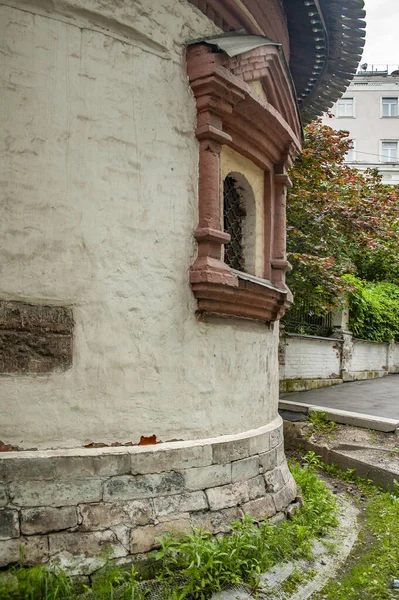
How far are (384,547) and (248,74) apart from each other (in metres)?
4.38

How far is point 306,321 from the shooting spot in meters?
14.5

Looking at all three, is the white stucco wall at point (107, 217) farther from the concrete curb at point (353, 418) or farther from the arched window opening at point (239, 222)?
the concrete curb at point (353, 418)

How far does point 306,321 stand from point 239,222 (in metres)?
9.27

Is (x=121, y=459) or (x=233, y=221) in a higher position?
(x=233, y=221)

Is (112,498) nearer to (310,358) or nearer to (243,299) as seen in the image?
(243,299)

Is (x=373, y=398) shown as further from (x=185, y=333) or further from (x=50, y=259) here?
(x=50, y=259)

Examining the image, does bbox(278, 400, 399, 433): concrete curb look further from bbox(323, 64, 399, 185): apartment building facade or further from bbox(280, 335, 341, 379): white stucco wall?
bbox(323, 64, 399, 185): apartment building facade

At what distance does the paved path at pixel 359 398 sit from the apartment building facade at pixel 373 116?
24.4 meters

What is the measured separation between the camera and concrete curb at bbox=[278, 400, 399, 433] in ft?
27.4

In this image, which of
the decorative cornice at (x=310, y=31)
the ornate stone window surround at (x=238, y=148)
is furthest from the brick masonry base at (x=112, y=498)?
the decorative cornice at (x=310, y=31)

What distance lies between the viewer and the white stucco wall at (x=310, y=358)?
494 inches

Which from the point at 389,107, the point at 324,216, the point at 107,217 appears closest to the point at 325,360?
the point at 324,216

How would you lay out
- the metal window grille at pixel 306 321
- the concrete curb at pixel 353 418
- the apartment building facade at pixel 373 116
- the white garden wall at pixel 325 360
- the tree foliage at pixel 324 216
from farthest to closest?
the apartment building facade at pixel 373 116
the metal window grille at pixel 306 321
the white garden wall at pixel 325 360
the tree foliage at pixel 324 216
the concrete curb at pixel 353 418

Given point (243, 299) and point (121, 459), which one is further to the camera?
point (243, 299)
